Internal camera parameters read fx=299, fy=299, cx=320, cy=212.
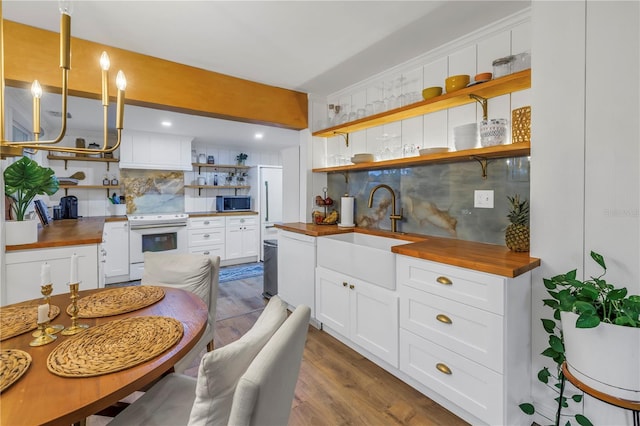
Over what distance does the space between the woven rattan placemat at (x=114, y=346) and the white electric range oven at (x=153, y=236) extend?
367 centimetres

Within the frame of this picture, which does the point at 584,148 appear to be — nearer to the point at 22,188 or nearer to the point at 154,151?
the point at 22,188

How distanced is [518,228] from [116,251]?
481 centimetres

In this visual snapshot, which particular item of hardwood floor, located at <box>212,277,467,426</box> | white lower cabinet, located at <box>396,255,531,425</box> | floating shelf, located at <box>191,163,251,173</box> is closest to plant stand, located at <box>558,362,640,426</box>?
white lower cabinet, located at <box>396,255,531,425</box>

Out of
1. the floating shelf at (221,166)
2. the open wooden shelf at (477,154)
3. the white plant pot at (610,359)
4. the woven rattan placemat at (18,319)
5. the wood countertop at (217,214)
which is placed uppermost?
the floating shelf at (221,166)

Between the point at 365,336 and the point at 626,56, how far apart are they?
2103mm

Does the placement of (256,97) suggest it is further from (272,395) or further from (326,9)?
(272,395)

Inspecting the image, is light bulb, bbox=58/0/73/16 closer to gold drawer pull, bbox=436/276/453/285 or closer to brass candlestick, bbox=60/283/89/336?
brass candlestick, bbox=60/283/89/336

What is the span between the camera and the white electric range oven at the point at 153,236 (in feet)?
14.4

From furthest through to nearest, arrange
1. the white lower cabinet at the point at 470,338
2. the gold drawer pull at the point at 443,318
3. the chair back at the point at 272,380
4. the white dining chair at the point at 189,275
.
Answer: the white dining chair at the point at 189,275 < the gold drawer pull at the point at 443,318 < the white lower cabinet at the point at 470,338 < the chair back at the point at 272,380

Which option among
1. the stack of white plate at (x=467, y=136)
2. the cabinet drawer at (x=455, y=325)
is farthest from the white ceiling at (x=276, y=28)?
the cabinet drawer at (x=455, y=325)

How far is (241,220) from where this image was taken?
551cm

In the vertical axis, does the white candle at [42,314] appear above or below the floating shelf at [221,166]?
below

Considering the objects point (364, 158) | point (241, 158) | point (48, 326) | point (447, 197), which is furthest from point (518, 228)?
point (241, 158)

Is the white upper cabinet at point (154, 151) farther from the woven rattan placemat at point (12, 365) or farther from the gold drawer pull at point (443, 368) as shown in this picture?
the gold drawer pull at point (443, 368)
